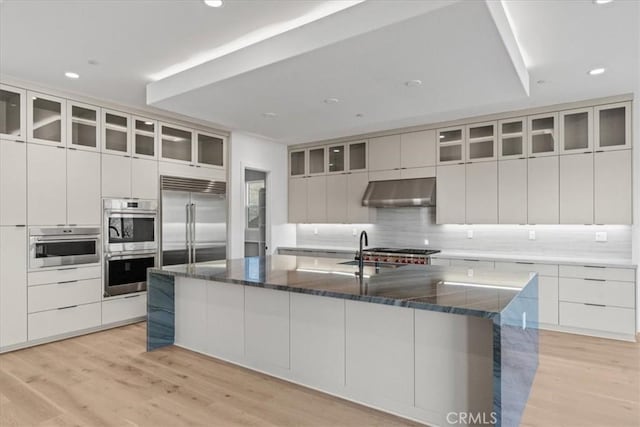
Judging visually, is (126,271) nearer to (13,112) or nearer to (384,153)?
(13,112)

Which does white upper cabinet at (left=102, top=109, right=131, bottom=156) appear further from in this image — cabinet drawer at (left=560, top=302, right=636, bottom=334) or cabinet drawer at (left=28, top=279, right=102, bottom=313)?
cabinet drawer at (left=560, top=302, right=636, bottom=334)

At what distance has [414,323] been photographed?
249 cm

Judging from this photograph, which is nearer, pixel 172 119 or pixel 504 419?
pixel 504 419

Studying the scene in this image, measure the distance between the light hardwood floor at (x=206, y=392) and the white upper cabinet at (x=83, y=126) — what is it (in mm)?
2260

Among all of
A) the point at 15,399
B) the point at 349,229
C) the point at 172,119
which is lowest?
Result: the point at 15,399

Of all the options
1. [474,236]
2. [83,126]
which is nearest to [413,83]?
[474,236]

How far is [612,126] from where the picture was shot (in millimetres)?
4531

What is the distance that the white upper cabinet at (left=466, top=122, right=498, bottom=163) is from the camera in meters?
5.23

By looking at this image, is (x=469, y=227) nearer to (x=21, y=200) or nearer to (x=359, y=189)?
(x=359, y=189)

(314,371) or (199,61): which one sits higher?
(199,61)

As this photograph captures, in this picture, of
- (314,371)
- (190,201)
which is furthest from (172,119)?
(314,371)

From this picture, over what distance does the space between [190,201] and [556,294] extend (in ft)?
15.8

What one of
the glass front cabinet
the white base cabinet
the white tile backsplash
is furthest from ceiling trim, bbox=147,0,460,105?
the white tile backsplash

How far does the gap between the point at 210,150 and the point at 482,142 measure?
394 cm
